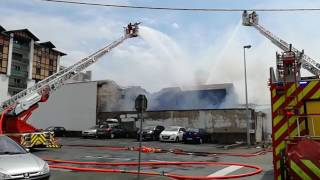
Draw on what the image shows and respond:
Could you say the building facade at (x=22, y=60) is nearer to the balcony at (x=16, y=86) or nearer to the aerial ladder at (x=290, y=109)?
the balcony at (x=16, y=86)

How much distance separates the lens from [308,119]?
7746 millimetres

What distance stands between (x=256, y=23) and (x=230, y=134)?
1754 cm

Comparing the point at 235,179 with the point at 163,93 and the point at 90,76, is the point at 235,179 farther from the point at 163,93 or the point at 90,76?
the point at 90,76

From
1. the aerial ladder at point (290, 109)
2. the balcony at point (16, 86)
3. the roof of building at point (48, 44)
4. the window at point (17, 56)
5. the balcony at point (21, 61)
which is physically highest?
the roof of building at point (48, 44)

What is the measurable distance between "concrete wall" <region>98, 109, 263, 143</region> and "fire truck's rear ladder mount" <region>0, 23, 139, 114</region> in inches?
402

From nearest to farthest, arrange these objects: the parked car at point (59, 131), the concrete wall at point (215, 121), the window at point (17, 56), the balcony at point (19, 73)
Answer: the concrete wall at point (215, 121)
the parked car at point (59, 131)
the balcony at point (19, 73)
the window at point (17, 56)

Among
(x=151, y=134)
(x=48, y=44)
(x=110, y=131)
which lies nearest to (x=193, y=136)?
(x=151, y=134)

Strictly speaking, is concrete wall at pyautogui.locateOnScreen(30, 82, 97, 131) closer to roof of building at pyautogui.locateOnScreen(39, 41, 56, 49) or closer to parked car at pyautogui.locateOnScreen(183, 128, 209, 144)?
parked car at pyautogui.locateOnScreen(183, 128, 209, 144)

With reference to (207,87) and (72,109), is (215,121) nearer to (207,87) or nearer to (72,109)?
(207,87)

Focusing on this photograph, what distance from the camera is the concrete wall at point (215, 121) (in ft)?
127

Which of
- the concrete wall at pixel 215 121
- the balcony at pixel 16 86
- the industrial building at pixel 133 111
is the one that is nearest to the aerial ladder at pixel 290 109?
the concrete wall at pixel 215 121

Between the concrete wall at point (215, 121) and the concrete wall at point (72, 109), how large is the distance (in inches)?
314

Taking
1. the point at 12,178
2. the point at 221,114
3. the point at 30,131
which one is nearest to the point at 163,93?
the point at 221,114

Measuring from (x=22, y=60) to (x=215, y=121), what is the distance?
50280mm
